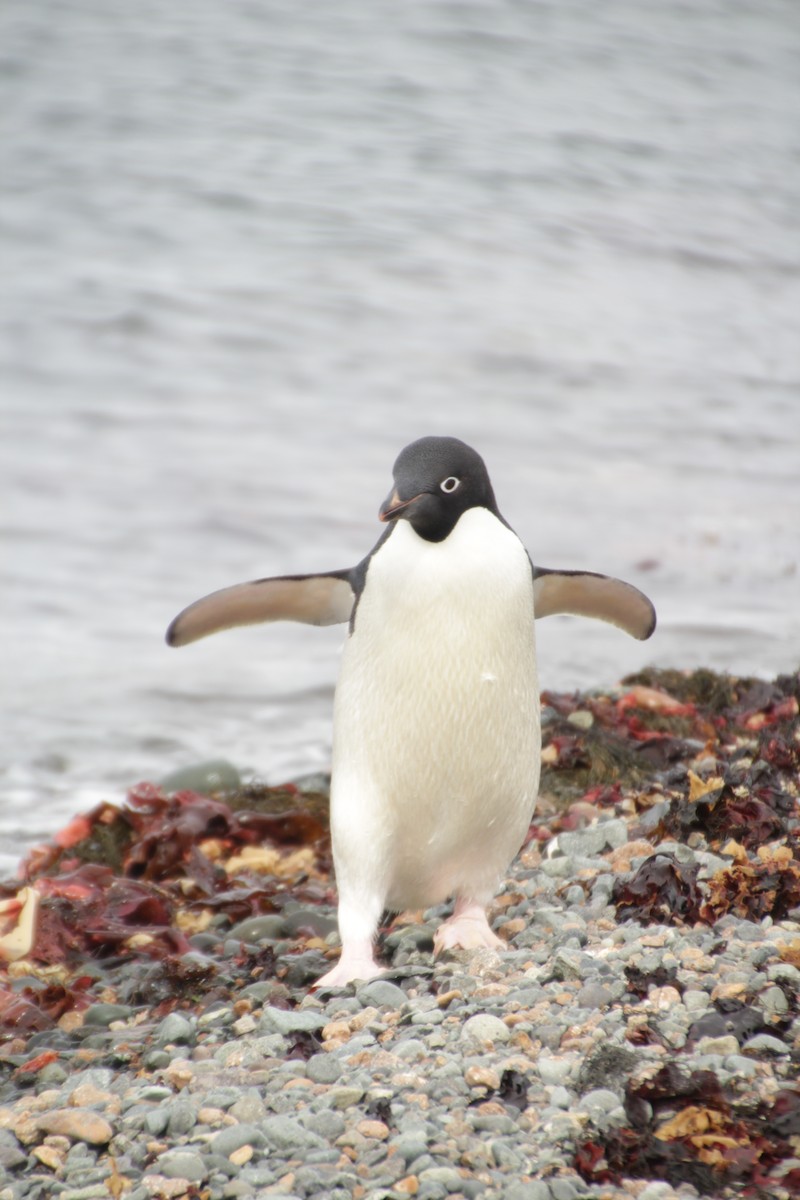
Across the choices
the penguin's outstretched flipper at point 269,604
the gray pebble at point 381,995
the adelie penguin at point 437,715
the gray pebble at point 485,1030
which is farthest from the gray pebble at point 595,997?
the penguin's outstretched flipper at point 269,604

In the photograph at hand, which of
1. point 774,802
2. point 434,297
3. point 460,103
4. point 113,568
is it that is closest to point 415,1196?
→ point 774,802

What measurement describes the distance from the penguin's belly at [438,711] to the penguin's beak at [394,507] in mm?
250

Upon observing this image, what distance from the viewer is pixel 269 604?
15.6 feet

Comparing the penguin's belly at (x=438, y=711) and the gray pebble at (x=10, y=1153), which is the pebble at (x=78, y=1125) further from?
the penguin's belly at (x=438, y=711)

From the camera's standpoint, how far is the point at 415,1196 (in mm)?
2877

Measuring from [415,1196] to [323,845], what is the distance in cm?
316

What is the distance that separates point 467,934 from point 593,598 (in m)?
1.24

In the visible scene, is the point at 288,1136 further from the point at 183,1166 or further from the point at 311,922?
the point at 311,922

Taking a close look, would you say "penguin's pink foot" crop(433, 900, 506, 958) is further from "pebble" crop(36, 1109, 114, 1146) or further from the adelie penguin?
"pebble" crop(36, 1109, 114, 1146)

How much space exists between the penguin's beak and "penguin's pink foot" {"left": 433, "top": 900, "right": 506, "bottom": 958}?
1186mm

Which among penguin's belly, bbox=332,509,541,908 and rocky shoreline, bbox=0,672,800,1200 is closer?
rocky shoreline, bbox=0,672,800,1200

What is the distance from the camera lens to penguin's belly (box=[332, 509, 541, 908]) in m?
4.24

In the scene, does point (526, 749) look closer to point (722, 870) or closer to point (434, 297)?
point (722, 870)

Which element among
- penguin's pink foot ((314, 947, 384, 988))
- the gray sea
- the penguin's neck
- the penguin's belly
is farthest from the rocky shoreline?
the gray sea
